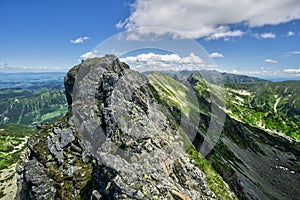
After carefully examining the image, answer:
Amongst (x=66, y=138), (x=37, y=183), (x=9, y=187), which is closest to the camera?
(x=37, y=183)

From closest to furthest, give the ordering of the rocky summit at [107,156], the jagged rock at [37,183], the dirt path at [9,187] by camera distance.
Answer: the rocky summit at [107,156] → the jagged rock at [37,183] → the dirt path at [9,187]

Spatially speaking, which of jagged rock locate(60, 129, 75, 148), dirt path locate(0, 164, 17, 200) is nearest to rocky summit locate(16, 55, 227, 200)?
jagged rock locate(60, 129, 75, 148)

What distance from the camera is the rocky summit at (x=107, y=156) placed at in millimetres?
22578

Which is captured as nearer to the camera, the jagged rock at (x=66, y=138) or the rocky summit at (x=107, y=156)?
the rocky summit at (x=107, y=156)

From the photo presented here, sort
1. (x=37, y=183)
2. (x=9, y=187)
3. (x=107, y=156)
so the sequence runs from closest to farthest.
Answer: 1. (x=107, y=156)
2. (x=37, y=183)
3. (x=9, y=187)

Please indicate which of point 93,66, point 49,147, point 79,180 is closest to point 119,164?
point 79,180

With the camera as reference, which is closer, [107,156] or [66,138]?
[107,156]

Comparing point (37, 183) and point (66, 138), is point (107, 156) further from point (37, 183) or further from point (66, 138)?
point (37, 183)

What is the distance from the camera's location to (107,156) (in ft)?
82.5

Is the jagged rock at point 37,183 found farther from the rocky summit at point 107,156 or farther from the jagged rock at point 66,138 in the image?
the jagged rock at point 66,138

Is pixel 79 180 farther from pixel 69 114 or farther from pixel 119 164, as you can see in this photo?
pixel 69 114

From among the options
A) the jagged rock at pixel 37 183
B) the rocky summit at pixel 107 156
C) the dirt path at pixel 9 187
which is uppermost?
the rocky summit at pixel 107 156

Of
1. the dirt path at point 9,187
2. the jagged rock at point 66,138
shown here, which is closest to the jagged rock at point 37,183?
the jagged rock at point 66,138

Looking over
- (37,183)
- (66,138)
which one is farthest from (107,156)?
(37,183)
